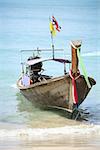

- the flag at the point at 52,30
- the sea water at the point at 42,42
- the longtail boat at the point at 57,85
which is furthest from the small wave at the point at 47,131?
the flag at the point at 52,30

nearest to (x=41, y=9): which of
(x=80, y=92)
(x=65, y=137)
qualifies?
(x=80, y=92)

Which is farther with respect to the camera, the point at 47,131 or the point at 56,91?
the point at 56,91

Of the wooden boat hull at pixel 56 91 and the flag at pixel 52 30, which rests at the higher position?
the flag at pixel 52 30

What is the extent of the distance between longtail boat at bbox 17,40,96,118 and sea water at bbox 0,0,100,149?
8 cm

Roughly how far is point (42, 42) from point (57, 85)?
1.44 feet

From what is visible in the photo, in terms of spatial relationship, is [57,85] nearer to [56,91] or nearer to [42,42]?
[56,91]

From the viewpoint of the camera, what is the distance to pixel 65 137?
4.43m

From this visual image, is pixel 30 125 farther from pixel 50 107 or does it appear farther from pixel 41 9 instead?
pixel 41 9

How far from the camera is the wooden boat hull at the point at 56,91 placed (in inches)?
181

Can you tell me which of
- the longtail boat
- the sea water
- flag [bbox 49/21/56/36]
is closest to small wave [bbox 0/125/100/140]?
the sea water

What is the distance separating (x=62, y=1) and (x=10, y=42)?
0.63 meters

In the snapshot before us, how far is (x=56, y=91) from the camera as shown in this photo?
468cm

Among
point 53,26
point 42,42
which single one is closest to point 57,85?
point 42,42

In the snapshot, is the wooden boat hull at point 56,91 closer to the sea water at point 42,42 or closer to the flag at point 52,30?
the sea water at point 42,42
